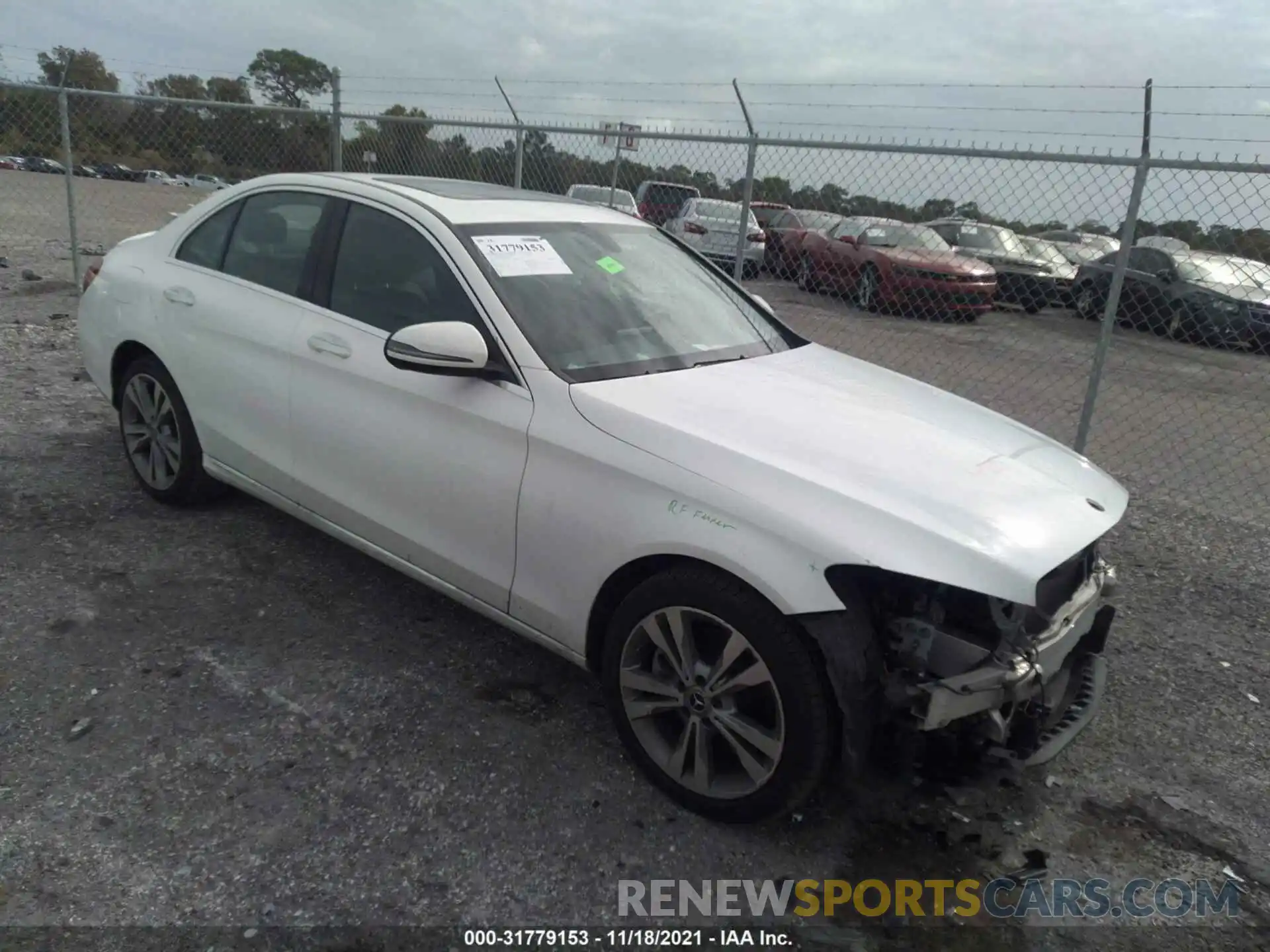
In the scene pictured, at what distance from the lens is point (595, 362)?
10.1 feet

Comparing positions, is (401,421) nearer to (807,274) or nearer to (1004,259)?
(807,274)

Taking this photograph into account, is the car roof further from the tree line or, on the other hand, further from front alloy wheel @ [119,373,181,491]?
the tree line

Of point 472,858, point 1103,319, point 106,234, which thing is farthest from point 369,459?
point 106,234

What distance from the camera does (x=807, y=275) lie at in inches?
348

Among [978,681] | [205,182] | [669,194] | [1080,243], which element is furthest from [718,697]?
[205,182]

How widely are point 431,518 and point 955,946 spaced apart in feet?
6.63

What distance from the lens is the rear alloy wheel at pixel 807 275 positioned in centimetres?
873

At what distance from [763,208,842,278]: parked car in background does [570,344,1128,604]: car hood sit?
18.4ft

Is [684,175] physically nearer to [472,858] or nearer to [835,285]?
[835,285]

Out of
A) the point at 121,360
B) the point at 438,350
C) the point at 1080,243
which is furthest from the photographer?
the point at 1080,243

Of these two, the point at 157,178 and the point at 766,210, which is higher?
the point at 766,210

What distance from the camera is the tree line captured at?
6988mm

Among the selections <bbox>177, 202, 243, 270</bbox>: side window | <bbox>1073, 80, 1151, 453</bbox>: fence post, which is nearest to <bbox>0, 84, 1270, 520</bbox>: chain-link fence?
<bbox>1073, 80, 1151, 453</bbox>: fence post

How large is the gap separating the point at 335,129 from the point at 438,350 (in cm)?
781
